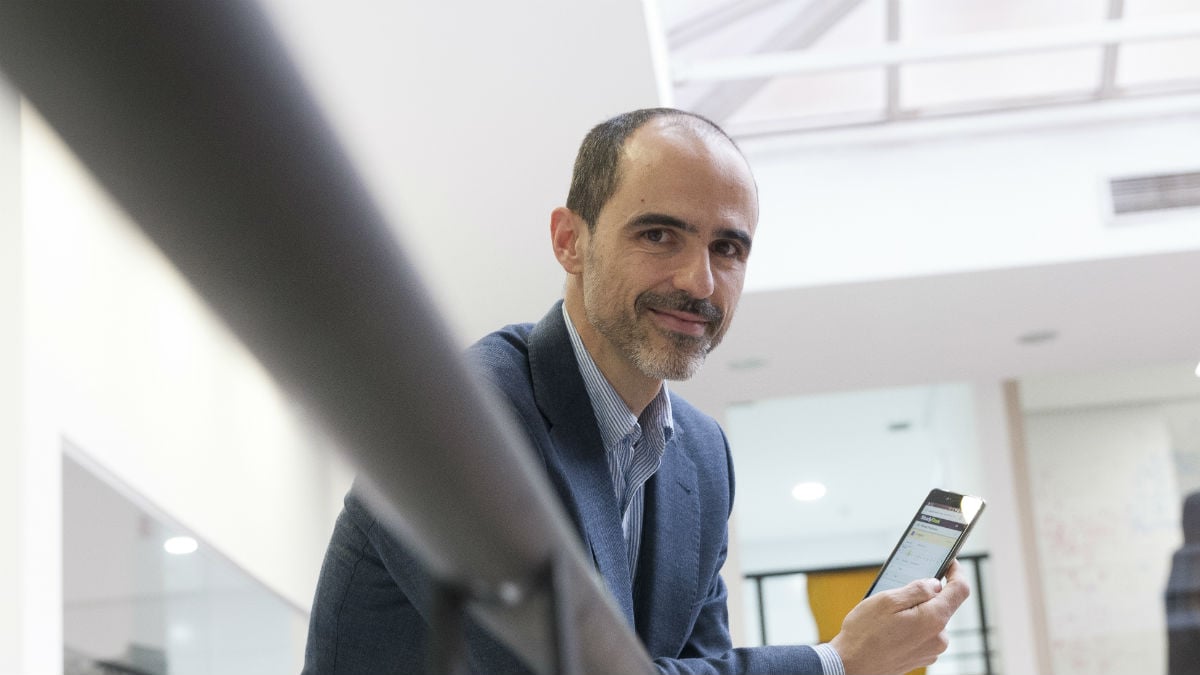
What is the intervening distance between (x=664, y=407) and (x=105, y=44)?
138 centimetres

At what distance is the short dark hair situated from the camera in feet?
5.16

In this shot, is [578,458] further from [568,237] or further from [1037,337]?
[1037,337]

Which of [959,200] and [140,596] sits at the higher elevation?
[959,200]

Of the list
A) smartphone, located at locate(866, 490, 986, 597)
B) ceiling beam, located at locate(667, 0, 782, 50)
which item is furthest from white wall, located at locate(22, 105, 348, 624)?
ceiling beam, located at locate(667, 0, 782, 50)

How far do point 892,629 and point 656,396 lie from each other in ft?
1.19

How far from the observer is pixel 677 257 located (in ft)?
4.81

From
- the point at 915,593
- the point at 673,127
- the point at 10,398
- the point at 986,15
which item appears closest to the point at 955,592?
the point at 915,593

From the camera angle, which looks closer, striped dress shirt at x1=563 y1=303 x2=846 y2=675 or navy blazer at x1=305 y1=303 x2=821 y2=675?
navy blazer at x1=305 y1=303 x2=821 y2=675

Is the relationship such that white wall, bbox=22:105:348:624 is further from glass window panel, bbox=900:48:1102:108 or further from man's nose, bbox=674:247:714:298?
glass window panel, bbox=900:48:1102:108

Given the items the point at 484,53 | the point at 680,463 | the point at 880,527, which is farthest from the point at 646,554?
the point at 880,527

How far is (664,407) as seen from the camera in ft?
5.08

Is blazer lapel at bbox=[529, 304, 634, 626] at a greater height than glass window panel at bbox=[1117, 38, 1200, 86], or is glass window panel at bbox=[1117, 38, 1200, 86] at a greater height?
glass window panel at bbox=[1117, 38, 1200, 86]

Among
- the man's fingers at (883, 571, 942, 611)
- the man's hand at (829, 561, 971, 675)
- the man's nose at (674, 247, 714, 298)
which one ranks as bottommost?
the man's hand at (829, 561, 971, 675)

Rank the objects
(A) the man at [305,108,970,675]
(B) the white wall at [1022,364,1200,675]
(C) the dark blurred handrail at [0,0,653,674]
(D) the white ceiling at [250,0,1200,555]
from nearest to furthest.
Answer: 1. (C) the dark blurred handrail at [0,0,653,674]
2. (A) the man at [305,108,970,675]
3. (D) the white ceiling at [250,0,1200,555]
4. (B) the white wall at [1022,364,1200,675]
